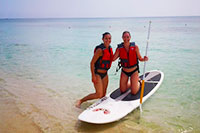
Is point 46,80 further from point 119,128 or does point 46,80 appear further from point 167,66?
point 167,66

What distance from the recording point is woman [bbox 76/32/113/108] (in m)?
4.09

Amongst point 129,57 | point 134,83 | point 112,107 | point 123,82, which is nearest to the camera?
point 112,107

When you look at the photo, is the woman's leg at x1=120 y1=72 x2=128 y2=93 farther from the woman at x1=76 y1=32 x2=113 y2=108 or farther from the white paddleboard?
the woman at x1=76 y1=32 x2=113 y2=108

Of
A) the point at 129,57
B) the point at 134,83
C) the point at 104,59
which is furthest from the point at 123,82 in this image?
the point at 104,59

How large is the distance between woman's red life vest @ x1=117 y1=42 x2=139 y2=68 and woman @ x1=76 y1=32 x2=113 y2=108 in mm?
306

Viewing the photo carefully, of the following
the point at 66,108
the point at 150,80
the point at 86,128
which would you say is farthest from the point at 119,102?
the point at 150,80

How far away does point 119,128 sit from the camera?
12.5 ft

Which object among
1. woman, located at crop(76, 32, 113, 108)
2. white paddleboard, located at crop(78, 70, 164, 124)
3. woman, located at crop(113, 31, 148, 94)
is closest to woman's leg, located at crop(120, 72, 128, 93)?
woman, located at crop(113, 31, 148, 94)

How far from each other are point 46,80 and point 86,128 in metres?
3.73

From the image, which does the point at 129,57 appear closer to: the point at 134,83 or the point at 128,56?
the point at 128,56

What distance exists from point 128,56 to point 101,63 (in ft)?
2.23

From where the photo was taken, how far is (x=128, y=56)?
4375 mm

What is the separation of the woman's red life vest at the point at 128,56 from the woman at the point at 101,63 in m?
0.31

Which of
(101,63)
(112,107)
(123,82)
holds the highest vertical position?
(101,63)
